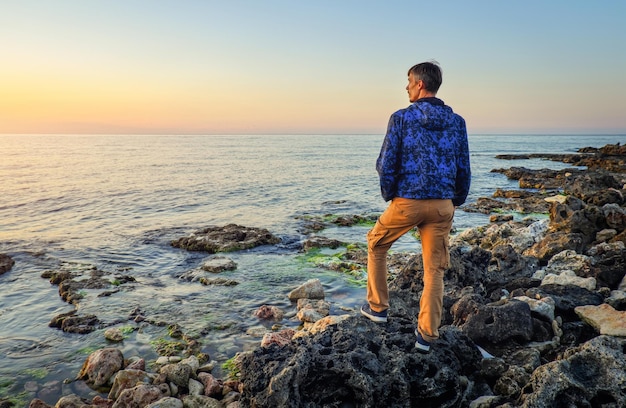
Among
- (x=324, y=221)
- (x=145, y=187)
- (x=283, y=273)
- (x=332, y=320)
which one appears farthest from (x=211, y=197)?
(x=332, y=320)

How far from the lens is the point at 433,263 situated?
16.5 feet

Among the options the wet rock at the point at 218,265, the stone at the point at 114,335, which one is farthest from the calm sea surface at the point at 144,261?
the wet rock at the point at 218,265

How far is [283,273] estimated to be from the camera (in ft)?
41.3

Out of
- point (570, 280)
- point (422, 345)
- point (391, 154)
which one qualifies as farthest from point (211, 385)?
point (570, 280)

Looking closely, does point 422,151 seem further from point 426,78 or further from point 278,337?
point 278,337

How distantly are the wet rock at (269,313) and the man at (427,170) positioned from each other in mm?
4585

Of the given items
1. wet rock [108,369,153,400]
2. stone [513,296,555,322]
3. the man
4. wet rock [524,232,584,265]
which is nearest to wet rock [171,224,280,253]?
wet rock [108,369,153,400]

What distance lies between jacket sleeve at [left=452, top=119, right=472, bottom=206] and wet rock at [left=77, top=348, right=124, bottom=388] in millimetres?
5604

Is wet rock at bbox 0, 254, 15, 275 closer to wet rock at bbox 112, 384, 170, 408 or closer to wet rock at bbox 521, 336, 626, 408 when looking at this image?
wet rock at bbox 112, 384, 170, 408

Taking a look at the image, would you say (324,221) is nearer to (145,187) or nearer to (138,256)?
(138,256)

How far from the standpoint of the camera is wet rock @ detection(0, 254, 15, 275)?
1250 centimetres

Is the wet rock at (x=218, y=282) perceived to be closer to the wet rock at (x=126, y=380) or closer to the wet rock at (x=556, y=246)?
the wet rock at (x=126, y=380)

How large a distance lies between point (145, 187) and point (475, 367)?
101ft

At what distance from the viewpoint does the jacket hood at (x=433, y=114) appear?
4.73 meters
